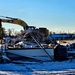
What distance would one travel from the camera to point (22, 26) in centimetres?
2652

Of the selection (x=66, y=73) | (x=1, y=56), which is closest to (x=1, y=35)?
(x=1, y=56)

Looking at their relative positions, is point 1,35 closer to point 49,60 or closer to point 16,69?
point 49,60

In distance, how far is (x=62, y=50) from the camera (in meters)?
22.9

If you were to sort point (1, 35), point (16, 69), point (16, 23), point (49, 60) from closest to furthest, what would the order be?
point (16, 69)
point (49, 60)
point (1, 35)
point (16, 23)

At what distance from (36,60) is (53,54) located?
161cm

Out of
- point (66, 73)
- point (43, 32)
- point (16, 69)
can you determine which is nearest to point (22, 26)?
point (43, 32)

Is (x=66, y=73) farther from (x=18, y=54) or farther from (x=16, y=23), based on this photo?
(x=16, y=23)

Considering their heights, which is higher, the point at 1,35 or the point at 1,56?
the point at 1,35

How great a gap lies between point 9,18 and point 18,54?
14.3ft

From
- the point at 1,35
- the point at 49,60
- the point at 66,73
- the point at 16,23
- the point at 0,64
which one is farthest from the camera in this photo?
the point at 16,23

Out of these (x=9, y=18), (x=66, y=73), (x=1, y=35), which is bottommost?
(x=66, y=73)

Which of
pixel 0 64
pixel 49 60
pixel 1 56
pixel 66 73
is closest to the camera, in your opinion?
pixel 66 73

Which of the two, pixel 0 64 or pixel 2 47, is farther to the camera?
pixel 2 47

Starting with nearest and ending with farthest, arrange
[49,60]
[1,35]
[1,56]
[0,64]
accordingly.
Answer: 1. [0,64]
2. [1,56]
3. [49,60]
4. [1,35]
